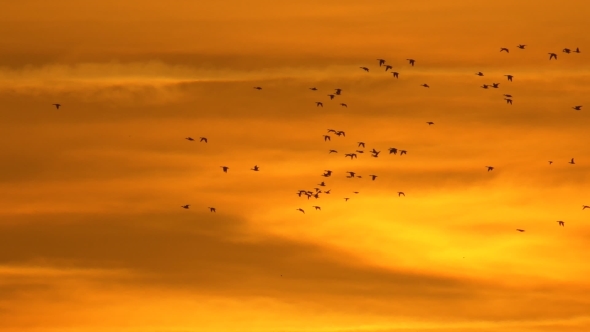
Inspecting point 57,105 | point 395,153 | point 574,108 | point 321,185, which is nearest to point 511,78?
point 574,108

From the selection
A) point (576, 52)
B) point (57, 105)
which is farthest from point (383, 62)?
point (57, 105)

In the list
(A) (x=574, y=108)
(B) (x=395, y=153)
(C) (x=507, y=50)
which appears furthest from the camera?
(B) (x=395, y=153)

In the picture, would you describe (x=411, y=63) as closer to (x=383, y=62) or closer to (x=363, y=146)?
(x=383, y=62)

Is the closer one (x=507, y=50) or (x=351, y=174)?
(x=507, y=50)

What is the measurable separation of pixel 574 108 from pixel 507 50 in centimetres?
1455

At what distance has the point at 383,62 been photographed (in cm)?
16825

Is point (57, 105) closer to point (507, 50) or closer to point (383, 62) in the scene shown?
point (383, 62)

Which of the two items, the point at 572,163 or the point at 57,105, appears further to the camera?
the point at 57,105

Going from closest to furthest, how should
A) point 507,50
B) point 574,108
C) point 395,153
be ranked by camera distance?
1. point 507,50
2. point 574,108
3. point 395,153

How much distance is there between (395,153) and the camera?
185 meters

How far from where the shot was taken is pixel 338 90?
574ft

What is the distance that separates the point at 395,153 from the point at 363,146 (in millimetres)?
3484

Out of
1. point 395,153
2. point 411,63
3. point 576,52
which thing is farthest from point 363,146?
point 576,52

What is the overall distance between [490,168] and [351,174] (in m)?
14.6
